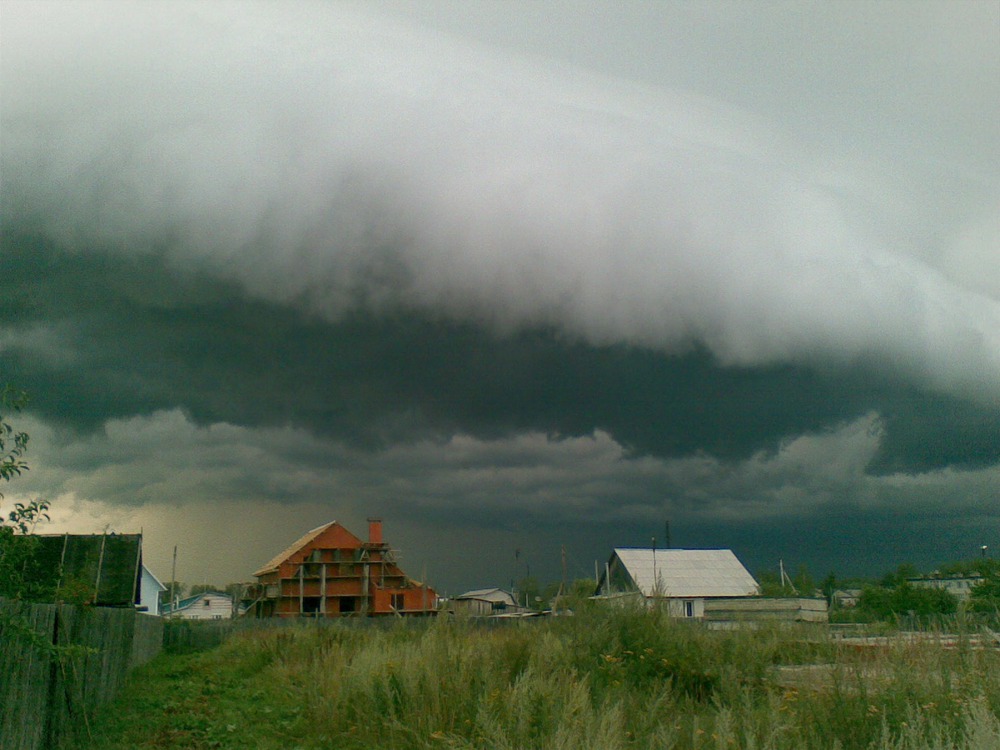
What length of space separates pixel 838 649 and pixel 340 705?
652cm

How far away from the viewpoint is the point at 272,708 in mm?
13234

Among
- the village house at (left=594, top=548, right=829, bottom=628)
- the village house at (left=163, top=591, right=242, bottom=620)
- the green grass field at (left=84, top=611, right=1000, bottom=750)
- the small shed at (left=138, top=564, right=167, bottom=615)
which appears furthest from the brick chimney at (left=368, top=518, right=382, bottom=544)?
the village house at (left=163, top=591, right=242, bottom=620)

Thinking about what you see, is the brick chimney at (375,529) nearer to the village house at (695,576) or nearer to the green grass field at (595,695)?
the village house at (695,576)

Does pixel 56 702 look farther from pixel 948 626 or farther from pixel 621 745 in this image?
pixel 948 626

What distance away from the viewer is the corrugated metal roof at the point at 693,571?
46469 mm

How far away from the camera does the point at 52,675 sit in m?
9.57

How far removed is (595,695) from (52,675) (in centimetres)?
638

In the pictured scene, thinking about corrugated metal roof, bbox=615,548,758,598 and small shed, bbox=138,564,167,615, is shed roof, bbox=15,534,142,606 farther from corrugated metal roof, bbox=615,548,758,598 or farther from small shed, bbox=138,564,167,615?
corrugated metal roof, bbox=615,548,758,598

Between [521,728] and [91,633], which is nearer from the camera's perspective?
[521,728]

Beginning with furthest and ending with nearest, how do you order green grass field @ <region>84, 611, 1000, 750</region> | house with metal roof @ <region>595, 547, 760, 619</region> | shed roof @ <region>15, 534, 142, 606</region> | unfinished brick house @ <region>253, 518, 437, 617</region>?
house with metal roof @ <region>595, 547, 760, 619</region> → unfinished brick house @ <region>253, 518, 437, 617</region> → shed roof @ <region>15, 534, 142, 606</region> → green grass field @ <region>84, 611, 1000, 750</region>

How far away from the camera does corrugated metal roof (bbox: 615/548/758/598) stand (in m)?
46.5

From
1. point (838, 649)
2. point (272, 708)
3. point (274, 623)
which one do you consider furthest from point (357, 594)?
point (838, 649)

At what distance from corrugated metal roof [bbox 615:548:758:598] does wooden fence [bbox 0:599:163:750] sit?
36.5 m

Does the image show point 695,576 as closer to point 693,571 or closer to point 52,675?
point 693,571
